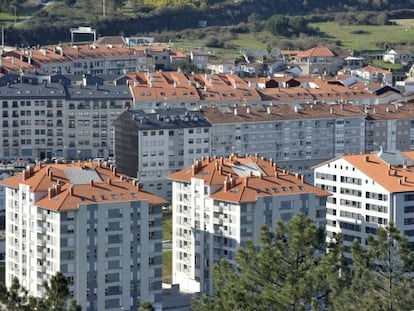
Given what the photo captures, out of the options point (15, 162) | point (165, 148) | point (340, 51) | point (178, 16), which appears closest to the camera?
point (165, 148)

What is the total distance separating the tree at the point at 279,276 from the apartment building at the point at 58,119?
40091 millimetres

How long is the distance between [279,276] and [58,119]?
141 feet

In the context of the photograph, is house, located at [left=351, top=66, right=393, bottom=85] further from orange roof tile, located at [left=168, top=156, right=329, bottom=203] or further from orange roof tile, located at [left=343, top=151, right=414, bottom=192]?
orange roof tile, located at [left=168, top=156, right=329, bottom=203]

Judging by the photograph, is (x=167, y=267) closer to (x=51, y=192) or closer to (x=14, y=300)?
(x=51, y=192)

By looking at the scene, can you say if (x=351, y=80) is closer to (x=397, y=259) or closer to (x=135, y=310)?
(x=135, y=310)

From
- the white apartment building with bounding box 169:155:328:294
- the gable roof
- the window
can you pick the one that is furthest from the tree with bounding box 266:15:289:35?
the window

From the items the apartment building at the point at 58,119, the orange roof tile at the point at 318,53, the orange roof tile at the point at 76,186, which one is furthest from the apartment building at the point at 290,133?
the orange roof tile at the point at 318,53

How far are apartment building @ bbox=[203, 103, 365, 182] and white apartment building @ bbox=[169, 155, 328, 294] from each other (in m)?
18.2

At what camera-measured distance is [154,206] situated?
175 ft

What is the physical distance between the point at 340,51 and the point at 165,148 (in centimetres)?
4261

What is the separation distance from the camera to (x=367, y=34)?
423ft

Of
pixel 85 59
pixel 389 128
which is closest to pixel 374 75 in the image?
pixel 85 59

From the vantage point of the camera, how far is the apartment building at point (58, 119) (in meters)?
81.9

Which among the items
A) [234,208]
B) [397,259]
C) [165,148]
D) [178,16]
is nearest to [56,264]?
[234,208]
